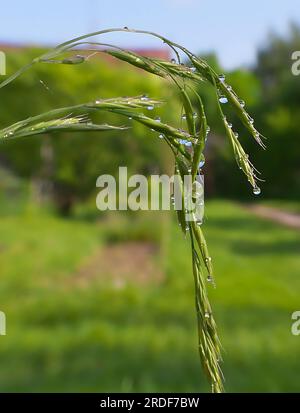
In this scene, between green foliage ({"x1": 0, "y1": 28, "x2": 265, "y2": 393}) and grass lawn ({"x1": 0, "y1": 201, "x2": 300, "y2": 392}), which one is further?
grass lawn ({"x1": 0, "y1": 201, "x2": 300, "y2": 392})

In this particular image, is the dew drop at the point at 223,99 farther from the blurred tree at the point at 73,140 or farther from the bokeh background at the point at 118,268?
the blurred tree at the point at 73,140

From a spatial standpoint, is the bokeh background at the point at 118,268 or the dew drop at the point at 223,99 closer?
Answer: the dew drop at the point at 223,99

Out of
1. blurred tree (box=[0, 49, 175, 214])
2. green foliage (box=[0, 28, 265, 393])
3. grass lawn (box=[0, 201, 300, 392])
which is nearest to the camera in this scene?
green foliage (box=[0, 28, 265, 393])

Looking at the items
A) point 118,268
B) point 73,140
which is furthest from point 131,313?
point 73,140

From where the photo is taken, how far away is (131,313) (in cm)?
594

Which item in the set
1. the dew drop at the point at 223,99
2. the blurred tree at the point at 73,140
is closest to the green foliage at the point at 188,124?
the dew drop at the point at 223,99

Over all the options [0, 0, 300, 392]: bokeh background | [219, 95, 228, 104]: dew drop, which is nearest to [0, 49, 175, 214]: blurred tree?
[0, 0, 300, 392]: bokeh background

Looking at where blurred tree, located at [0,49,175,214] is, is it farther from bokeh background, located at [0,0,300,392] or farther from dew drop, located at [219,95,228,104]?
dew drop, located at [219,95,228,104]

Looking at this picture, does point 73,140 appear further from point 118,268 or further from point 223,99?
point 223,99

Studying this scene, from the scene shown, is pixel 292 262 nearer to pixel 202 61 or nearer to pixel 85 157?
pixel 85 157

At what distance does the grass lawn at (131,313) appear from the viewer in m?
3.88

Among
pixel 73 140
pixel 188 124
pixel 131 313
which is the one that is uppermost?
pixel 73 140

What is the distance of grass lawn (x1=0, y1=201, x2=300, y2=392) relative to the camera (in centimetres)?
388

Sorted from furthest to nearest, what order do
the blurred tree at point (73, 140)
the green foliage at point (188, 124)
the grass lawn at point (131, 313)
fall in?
the blurred tree at point (73, 140) → the grass lawn at point (131, 313) → the green foliage at point (188, 124)
